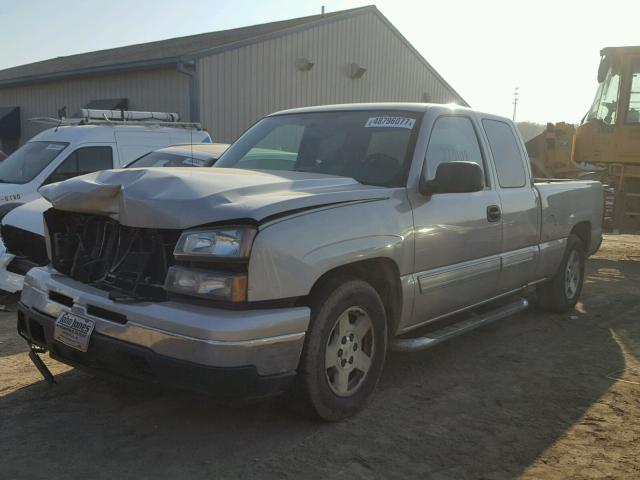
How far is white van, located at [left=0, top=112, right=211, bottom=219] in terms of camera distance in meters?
8.02

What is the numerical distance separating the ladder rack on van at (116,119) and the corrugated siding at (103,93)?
3.16 meters

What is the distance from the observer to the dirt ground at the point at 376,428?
10.3ft

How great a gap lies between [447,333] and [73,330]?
96.3 inches

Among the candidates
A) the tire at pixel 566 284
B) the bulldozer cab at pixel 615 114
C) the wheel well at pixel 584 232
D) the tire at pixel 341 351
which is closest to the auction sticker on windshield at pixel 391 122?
the tire at pixel 341 351

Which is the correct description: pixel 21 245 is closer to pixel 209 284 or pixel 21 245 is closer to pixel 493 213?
pixel 209 284

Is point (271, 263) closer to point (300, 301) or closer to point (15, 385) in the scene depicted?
point (300, 301)

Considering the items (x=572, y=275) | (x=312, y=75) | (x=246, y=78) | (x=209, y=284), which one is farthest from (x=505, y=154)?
(x=312, y=75)

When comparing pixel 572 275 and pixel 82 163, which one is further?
pixel 82 163

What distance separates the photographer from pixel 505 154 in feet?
17.3

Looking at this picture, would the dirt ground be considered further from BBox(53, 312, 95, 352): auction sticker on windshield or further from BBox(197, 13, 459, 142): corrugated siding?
BBox(197, 13, 459, 142): corrugated siding

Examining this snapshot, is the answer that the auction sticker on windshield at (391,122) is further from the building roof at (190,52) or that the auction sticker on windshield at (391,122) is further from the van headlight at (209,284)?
the building roof at (190,52)

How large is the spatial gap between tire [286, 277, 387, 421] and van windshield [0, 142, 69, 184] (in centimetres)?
607

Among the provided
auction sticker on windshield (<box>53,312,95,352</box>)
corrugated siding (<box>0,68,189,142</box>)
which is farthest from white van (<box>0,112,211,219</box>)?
corrugated siding (<box>0,68,189,142</box>)

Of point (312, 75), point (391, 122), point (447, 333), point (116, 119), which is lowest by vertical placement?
point (447, 333)
